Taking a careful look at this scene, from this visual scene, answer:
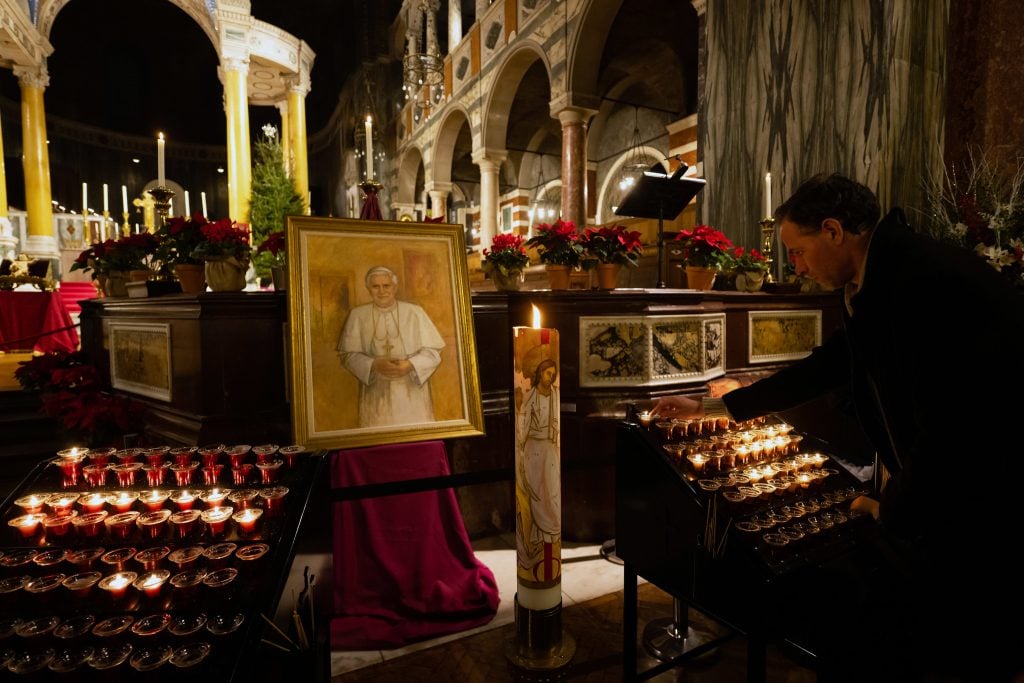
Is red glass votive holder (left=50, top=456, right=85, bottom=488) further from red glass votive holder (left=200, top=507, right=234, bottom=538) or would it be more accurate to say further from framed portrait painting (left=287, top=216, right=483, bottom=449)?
framed portrait painting (left=287, top=216, right=483, bottom=449)

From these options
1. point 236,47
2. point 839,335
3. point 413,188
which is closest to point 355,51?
point 413,188

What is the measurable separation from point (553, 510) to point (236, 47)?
13.1 metres

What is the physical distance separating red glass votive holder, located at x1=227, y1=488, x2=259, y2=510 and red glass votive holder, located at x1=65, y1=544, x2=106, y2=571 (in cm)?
29

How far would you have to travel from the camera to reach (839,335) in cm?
180

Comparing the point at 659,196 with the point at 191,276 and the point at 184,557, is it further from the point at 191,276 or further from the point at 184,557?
the point at 184,557

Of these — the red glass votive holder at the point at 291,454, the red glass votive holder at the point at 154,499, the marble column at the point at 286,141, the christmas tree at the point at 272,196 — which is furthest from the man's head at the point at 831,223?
the marble column at the point at 286,141

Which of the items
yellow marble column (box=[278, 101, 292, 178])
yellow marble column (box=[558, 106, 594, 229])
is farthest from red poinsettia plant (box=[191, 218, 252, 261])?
yellow marble column (box=[278, 101, 292, 178])

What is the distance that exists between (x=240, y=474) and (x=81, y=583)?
50 centimetres

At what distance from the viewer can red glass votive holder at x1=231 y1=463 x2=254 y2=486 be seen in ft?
5.14

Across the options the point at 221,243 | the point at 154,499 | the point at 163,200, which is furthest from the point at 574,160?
the point at 154,499

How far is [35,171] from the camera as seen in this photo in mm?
11094

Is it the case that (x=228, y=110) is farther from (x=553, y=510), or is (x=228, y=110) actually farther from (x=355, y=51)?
(x=553, y=510)

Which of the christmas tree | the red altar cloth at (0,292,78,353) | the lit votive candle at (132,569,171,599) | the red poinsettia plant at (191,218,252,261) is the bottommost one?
the lit votive candle at (132,569,171,599)

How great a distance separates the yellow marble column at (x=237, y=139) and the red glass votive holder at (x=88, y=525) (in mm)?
11005
